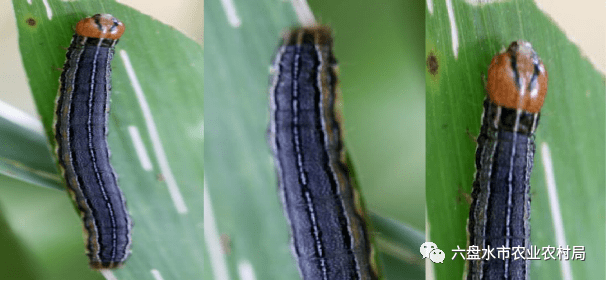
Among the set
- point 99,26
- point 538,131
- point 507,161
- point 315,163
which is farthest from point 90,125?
point 538,131

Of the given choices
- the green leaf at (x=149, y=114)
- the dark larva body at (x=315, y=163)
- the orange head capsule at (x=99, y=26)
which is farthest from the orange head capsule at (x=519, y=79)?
the orange head capsule at (x=99, y=26)

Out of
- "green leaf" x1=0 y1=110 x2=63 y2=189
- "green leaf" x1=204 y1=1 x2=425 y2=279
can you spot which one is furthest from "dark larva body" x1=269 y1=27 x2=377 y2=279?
"green leaf" x1=0 y1=110 x2=63 y2=189

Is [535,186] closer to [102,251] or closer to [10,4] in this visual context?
[102,251]

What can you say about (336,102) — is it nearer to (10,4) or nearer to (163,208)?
(163,208)

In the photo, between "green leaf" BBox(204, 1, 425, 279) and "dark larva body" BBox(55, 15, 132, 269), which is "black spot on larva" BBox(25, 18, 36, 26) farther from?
"green leaf" BBox(204, 1, 425, 279)

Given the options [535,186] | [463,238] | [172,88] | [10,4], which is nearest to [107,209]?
[172,88]

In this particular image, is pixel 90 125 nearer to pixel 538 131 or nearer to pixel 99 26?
pixel 99 26

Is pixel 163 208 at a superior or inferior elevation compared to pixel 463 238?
superior

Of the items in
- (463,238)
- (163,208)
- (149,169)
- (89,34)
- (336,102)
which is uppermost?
(89,34)
